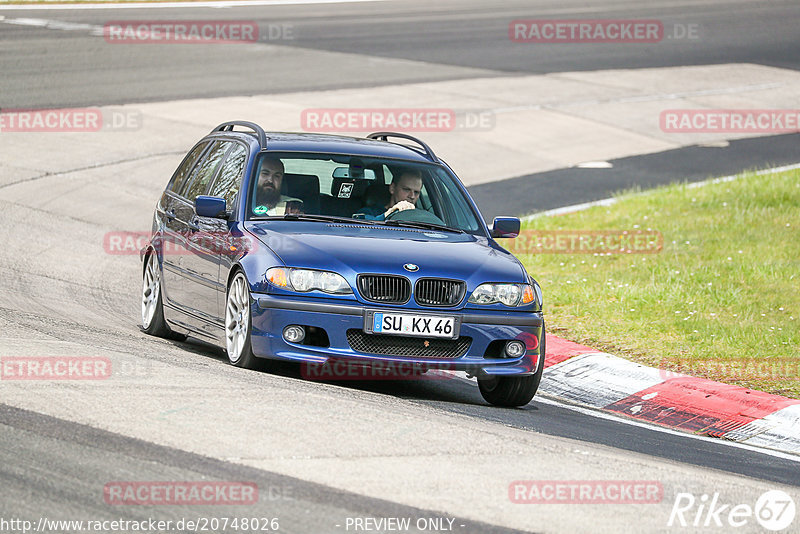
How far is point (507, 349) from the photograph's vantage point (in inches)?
335

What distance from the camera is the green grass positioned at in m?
10.6

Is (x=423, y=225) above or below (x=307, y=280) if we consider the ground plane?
above

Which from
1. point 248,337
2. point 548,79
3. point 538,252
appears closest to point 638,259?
point 538,252

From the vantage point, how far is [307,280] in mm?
8172

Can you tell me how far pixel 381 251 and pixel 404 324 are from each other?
0.55m

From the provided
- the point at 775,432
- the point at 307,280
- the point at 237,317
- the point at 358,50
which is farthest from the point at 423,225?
the point at 358,50

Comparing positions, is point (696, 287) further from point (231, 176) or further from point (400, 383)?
point (231, 176)

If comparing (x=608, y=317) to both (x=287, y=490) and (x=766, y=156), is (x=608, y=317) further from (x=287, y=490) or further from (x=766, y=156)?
(x=766, y=156)

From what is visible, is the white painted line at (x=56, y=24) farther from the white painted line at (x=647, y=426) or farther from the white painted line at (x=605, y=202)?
the white painted line at (x=647, y=426)

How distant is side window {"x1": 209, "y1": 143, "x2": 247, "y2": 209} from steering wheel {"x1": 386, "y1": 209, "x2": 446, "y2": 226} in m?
1.11

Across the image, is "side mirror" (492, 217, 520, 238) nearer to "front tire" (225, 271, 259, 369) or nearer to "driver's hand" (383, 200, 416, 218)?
"driver's hand" (383, 200, 416, 218)

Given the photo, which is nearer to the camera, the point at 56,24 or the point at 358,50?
the point at 358,50

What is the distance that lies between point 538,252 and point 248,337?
7270mm

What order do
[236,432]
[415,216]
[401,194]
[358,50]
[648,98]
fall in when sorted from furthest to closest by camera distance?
[358,50] < [648,98] < [401,194] < [415,216] < [236,432]
